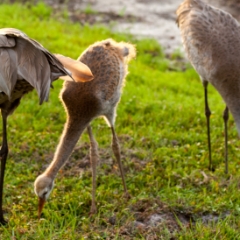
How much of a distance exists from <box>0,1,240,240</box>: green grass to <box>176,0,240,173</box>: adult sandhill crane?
0.51m

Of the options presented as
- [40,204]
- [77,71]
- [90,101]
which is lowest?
[40,204]

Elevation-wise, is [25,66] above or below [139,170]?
above

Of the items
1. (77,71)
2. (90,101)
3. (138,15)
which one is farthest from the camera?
(138,15)

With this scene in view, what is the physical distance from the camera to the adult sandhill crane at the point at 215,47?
6891 millimetres

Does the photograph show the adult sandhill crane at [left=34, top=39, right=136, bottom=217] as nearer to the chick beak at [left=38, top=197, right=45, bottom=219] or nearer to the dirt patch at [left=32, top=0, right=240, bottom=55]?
the chick beak at [left=38, top=197, right=45, bottom=219]

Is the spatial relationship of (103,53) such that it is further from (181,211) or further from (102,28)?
(102,28)

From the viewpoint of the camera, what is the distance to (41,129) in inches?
316

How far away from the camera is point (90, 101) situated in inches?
248

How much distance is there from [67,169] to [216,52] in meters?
2.09

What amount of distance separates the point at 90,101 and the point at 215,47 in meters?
1.68

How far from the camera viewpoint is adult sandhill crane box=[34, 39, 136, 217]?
622 cm

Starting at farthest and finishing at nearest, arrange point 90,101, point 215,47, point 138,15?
point 138,15, point 215,47, point 90,101

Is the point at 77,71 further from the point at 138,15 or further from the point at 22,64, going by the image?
the point at 138,15

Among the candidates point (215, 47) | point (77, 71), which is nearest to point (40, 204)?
point (77, 71)
